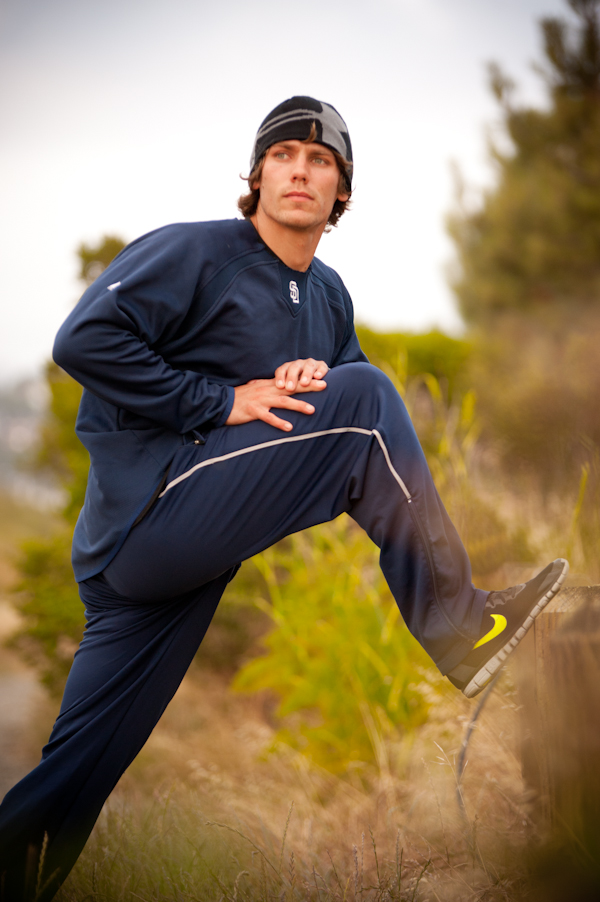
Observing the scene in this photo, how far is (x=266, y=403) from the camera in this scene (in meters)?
1.56

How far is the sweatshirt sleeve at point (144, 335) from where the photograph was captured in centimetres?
146

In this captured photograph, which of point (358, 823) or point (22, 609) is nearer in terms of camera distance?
point (358, 823)

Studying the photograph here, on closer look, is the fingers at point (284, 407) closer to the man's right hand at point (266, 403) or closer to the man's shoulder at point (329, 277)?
the man's right hand at point (266, 403)

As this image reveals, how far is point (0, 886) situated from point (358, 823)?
150 cm

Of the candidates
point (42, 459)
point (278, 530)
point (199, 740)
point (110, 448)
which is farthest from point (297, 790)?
point (42, 459)

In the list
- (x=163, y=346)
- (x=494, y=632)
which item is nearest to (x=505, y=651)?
(x=494, y=632)

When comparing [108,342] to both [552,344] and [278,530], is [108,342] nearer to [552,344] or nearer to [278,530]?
[278,530]

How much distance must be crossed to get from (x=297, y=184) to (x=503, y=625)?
123cm

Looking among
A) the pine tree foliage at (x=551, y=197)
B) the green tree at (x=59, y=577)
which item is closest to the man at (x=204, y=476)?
the green tree at (x=59, y=577)

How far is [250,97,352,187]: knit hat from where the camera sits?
169 cm

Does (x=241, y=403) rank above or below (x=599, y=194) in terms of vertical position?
below

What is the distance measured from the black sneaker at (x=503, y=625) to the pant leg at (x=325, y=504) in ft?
0.11

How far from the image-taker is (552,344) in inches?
446

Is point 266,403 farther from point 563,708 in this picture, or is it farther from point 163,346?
point 563,708
